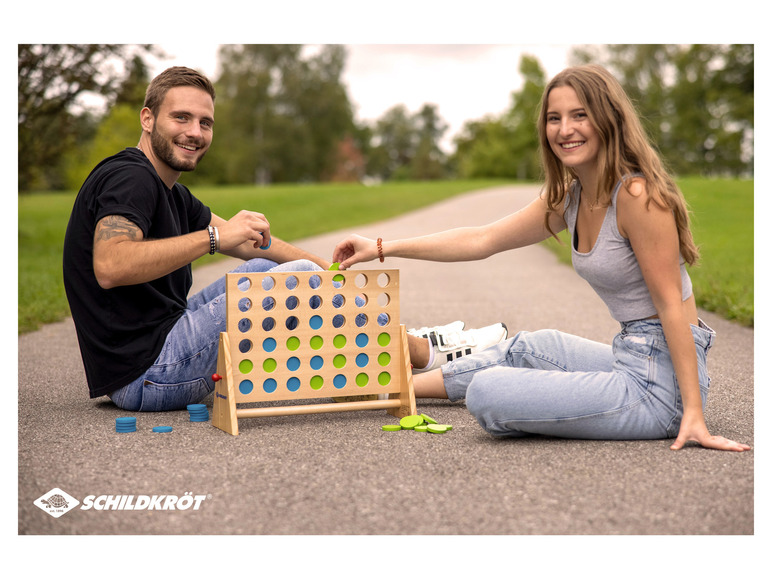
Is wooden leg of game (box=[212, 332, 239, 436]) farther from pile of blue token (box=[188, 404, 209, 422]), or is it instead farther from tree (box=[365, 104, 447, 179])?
tree (box=[365, 104, 447, 179])

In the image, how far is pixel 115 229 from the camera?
11.0 feet

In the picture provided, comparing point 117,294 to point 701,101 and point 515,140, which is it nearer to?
point 701,101

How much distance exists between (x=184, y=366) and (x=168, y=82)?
1.38 meters

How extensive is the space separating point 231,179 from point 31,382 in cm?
5571

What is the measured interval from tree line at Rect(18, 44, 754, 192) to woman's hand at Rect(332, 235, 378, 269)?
11.3 m

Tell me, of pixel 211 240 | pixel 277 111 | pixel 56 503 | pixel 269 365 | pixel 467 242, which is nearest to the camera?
pixel 56 503

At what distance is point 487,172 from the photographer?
207 feet

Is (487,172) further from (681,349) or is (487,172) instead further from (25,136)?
(681,349)

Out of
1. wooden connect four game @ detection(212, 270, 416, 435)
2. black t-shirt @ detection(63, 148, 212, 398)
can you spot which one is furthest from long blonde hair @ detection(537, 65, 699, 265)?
black t-shirt @ detection(63, 148, 212, 398)

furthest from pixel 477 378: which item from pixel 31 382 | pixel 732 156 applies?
pixel 732 156

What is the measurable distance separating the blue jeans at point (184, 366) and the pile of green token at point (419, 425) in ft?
2.89

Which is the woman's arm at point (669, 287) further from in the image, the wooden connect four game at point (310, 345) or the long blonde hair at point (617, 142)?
the wooden connect four game at point (310, 345)

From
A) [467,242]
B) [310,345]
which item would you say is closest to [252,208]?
[467,242]

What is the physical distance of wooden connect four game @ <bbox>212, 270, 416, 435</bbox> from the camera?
349 centimetres
